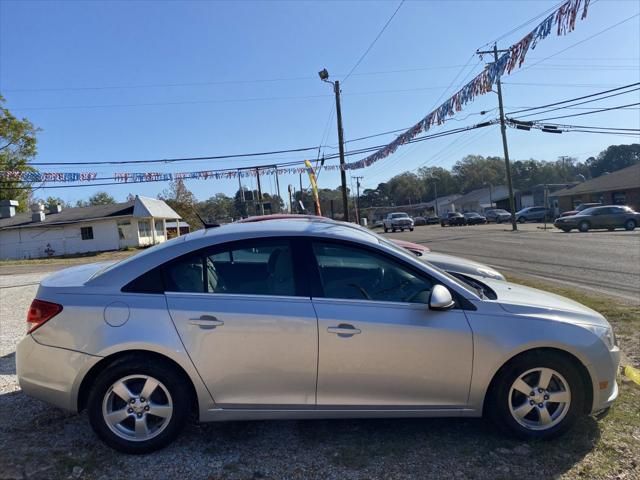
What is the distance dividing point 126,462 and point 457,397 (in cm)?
229

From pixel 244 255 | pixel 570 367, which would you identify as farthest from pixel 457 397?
pixel 244 255

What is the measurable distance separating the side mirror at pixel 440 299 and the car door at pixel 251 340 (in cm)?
81

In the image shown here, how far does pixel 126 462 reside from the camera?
10.1 feet

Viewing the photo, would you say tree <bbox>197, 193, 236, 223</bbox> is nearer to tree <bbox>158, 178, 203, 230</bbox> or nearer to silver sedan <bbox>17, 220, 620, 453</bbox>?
tree <bbox>158, 178, 203, 230</bbox>

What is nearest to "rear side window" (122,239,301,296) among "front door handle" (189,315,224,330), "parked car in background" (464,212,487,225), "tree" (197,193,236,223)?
"front door handle" (189,315,224,330)

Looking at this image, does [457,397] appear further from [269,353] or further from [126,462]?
[126,462]

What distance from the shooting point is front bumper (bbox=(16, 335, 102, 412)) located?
3.11 metres

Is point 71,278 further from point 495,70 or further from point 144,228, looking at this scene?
point 144,228

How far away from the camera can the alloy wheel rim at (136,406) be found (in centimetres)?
312


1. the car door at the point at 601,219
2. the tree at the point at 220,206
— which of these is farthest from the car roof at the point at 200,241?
the tree at the point at 220,206

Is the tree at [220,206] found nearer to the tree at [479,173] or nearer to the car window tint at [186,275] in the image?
the tree at [479,173]

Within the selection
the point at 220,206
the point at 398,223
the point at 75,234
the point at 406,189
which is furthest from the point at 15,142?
the point at 406,189

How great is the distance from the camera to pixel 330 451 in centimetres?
320

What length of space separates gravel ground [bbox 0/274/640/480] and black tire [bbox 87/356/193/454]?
0.08 m
